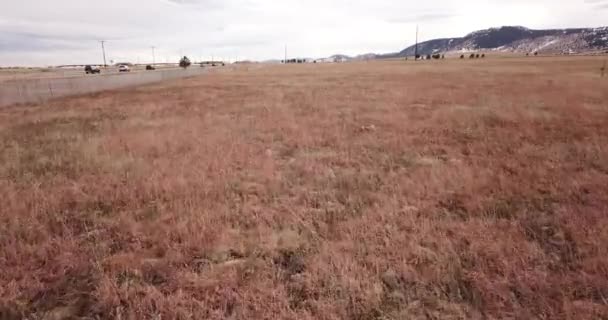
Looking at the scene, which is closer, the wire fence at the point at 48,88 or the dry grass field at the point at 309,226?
the dry grass field at the point at 309,226

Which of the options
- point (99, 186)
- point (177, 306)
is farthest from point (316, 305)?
point (99, 186)

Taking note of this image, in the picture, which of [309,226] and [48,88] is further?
[48,88]

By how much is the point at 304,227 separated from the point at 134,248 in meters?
2.53

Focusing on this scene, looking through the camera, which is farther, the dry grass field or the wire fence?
the wire fence

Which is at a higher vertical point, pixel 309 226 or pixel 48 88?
pixel 48 88

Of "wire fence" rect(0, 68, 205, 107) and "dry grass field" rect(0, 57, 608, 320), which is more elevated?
"wire fence" rect(0, 68, 205, 107)

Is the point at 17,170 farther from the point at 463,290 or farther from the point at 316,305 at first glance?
the point at 463,290

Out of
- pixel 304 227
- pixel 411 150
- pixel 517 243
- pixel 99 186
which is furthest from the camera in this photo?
pixel 411 150

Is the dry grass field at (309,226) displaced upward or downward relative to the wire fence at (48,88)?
downward

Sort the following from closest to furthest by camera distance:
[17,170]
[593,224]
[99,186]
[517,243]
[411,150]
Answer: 1. [517,243]
2. [593,224]
3. [99,186]
4. [17,170]
5. [411,150]

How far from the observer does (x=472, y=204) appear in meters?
6.36

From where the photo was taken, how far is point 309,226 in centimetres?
583

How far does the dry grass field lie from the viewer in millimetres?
3969

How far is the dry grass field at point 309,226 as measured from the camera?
156 inches
